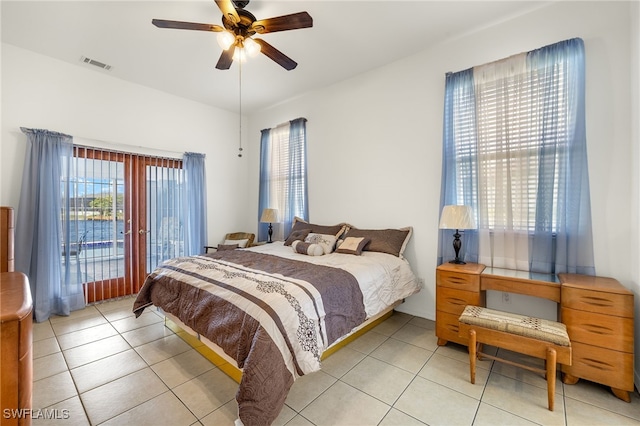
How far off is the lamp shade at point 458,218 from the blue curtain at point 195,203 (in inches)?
150

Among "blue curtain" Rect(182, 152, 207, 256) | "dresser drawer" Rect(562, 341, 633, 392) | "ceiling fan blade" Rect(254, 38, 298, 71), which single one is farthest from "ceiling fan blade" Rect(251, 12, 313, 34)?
"dresser drawer" Rect(562, 341, 633, 392)

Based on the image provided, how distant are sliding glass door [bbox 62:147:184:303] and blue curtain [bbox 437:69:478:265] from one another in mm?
4009

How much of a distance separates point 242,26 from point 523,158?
9.22 ft

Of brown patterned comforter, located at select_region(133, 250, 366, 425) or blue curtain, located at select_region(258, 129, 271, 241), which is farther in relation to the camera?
blue curtain, located at select_region(258, 129, 271, 241)

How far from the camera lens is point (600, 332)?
193 centimetres

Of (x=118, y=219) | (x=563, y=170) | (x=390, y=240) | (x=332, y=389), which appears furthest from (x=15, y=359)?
(x=118, y=219)

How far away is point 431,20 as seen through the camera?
274 cm

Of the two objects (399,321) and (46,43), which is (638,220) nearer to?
(399,321)

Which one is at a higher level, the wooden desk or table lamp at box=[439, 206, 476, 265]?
table lamp at box=[439, 206, 476, 265]

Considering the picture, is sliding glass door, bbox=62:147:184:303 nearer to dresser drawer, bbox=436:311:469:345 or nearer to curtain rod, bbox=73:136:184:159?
curtain rod, bbox=73:136:184:159

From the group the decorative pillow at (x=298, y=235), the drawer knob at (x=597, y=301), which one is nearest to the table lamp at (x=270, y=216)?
the decorative pillow at (x=298, y=235)

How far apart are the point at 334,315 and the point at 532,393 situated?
1.51 metres

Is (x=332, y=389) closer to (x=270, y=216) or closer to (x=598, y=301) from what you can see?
(x=598, y=301)

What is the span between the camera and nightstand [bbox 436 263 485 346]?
8.10 feet
